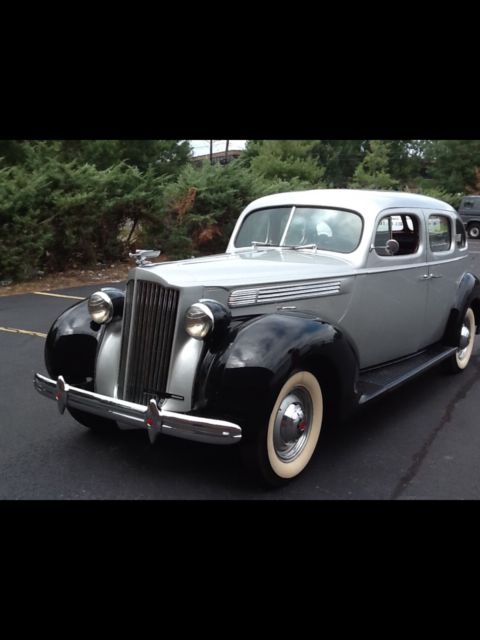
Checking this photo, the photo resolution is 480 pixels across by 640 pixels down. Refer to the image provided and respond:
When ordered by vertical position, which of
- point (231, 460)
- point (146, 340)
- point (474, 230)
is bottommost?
point (231, 460)

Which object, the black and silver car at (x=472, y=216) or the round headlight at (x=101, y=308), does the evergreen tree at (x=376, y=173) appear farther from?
the round headlight at (x=101, y=308)

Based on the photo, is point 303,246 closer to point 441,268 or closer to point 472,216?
point 441,268

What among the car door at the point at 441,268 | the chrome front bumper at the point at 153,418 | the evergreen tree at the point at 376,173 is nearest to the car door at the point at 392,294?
the car door at the point at 441,268

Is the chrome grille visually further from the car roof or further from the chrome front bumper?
the car roof

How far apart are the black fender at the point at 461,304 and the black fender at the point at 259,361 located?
90.5 inches

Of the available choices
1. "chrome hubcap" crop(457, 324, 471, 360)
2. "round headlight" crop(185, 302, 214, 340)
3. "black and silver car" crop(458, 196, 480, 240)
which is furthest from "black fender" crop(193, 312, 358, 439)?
"black and silver car" crop(458, 196, 480, 240)

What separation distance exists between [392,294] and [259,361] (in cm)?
189

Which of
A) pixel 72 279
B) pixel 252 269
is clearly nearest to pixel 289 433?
pixel 252 269

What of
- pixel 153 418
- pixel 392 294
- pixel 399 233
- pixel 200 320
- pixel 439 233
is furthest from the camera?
pixel 439 233

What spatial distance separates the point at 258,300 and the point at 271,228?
135cm

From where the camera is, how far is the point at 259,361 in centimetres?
291

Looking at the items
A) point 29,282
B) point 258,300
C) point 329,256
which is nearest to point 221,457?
point 258,300

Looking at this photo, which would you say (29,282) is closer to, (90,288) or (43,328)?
(90,288)

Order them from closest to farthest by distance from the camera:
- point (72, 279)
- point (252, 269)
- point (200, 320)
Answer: point (200, 320)
point (252, 269)
point (72, 279)
